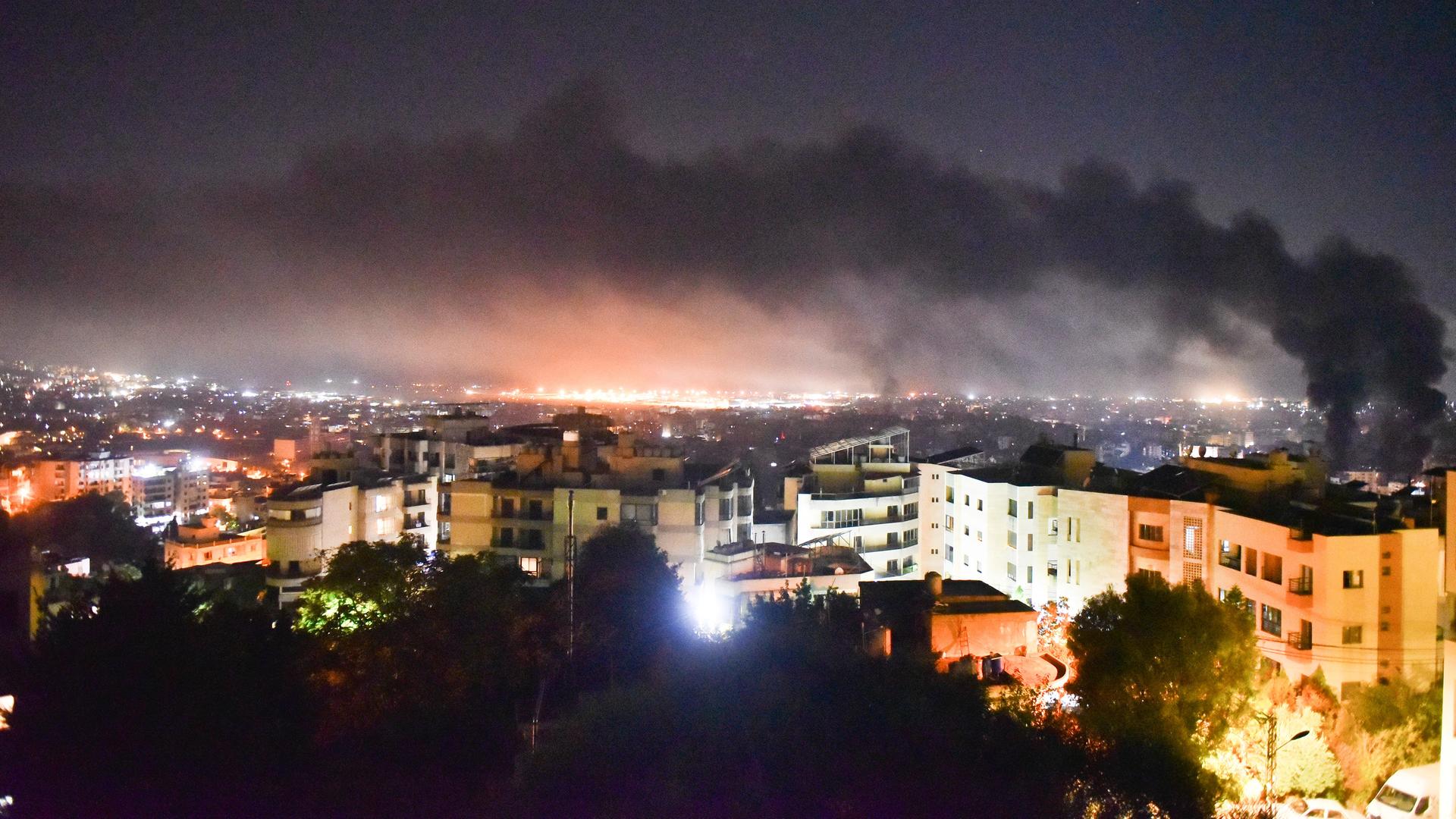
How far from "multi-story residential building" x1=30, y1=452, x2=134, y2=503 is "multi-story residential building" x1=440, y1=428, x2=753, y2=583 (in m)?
44.6

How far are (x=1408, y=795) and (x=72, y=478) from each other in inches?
2906

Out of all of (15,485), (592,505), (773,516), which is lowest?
(15,485)

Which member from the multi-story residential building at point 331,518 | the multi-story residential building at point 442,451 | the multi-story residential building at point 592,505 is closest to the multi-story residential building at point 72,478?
the multi-story residential building at point 442,451

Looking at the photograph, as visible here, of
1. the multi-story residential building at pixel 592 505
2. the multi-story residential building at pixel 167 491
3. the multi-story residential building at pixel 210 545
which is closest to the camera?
the multi-story residential building at pixel 592 505

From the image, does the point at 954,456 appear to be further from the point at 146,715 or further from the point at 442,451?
the point at 146,715

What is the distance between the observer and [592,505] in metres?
26.2

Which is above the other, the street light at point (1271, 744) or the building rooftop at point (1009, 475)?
the building rooftop at point (1009, 475)

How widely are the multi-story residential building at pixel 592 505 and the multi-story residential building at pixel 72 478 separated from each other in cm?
4460

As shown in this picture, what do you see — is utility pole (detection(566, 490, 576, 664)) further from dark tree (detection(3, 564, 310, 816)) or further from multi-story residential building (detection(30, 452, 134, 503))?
multi-story residential building (detection(30, 452, 134, 503))

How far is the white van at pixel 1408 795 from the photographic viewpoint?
45.9ft

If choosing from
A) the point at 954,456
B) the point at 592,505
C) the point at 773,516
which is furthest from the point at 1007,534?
the point at 592,505

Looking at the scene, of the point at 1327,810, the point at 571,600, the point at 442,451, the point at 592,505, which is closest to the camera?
the point at 1327,810

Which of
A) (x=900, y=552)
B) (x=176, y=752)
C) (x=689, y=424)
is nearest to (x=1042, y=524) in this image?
(x=900, y=552)

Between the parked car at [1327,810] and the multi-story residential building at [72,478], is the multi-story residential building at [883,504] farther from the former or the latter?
the multi-story residential building at [72,478]
